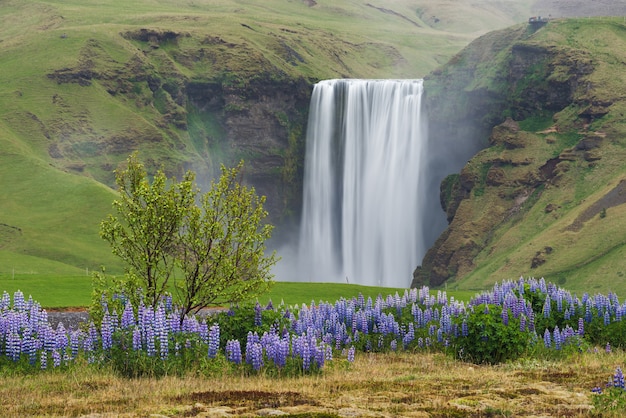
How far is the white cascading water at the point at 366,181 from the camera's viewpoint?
14875 cm

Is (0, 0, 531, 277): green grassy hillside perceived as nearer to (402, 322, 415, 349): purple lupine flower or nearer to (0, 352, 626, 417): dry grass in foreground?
(402, 322, 415, 349): purple lupine flower

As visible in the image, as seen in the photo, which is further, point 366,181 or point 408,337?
point 366,181

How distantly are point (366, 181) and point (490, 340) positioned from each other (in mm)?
124234

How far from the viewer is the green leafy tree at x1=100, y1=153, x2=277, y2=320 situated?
31516mm

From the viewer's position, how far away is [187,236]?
32188 mm

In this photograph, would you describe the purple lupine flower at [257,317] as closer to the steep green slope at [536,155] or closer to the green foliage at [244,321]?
the green foliage at [244,321]

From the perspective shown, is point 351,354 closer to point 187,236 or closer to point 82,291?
point 187,236

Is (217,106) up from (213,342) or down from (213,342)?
up

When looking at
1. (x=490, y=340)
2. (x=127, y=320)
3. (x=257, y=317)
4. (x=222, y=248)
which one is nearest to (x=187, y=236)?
(x=222, y=248)

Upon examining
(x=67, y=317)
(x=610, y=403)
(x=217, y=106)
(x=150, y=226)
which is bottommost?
(x=610, y=403)

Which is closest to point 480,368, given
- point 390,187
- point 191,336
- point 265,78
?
A: point 191,336

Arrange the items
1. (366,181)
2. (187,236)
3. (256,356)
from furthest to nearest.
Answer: (366,181)
(187,236)
(256,356)

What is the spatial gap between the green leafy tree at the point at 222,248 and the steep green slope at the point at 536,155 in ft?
234

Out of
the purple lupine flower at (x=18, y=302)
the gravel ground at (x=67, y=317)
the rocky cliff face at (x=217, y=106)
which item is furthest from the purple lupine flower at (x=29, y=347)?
the rocky cliff face at (x=217, y=106)
